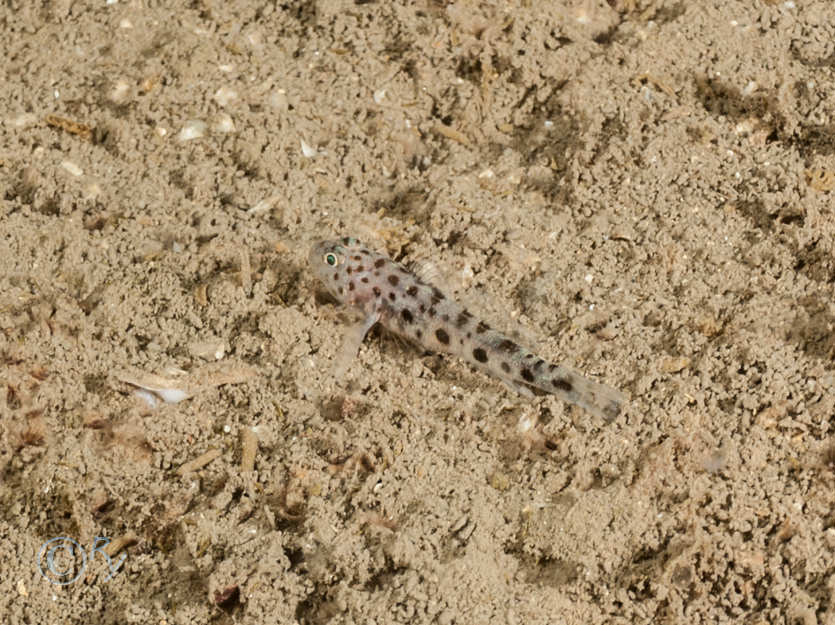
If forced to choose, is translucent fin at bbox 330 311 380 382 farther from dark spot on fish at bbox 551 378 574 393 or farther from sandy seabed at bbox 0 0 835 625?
dark spot on fish at bbox 551 378 574 393

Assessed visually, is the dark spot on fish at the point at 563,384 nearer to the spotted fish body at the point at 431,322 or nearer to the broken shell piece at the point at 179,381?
the spotted fish body at the point at 431,322

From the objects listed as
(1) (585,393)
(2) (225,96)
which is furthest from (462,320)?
(2) (225,96)

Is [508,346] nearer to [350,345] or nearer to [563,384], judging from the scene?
[563,384]

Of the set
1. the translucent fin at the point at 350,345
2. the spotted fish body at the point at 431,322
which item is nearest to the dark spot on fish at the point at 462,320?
the spotted fish body at the point at 431,322

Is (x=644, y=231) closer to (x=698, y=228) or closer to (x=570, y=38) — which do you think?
(x=698, y=228)

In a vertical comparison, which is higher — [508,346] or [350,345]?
[508,346]

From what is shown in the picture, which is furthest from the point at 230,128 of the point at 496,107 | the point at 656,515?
the point at 656,515
